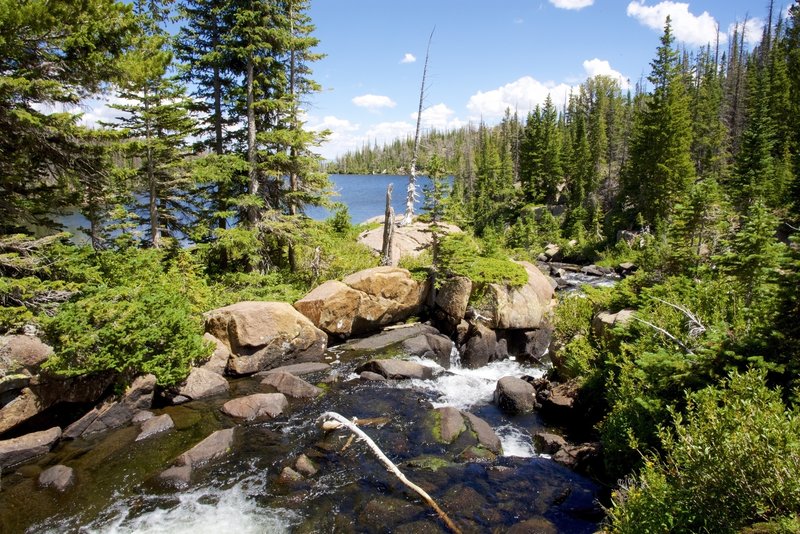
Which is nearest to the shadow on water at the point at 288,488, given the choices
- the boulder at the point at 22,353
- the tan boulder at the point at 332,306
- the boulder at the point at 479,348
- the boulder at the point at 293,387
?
the boulder at the point at 293,387

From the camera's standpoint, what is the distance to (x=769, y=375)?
276 inches

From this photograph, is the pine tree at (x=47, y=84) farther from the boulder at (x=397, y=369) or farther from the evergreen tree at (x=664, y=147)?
the evergreen tree at (x=664, y=147)

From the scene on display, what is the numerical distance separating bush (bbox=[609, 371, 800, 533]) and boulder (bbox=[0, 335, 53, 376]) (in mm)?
12347

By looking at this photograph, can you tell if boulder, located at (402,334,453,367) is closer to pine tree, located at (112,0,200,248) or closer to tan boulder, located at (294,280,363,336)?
tan boulder, located at (294,280,363,336)

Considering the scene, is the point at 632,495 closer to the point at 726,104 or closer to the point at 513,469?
the point at 513,469

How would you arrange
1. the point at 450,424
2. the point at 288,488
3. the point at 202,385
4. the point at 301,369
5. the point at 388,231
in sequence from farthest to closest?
the point at 388,231 → the point at 301,369 → the point at 202,385 → the point at 450,424 → the point at 288,488

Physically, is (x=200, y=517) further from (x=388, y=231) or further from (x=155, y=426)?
(x=388, y=231)

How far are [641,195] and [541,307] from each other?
85.2 feet

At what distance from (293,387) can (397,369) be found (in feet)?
11.5

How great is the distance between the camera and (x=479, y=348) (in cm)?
1694

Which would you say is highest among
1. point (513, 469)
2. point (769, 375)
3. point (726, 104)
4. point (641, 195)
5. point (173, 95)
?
point (726, 104)

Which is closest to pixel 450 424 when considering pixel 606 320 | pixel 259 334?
pixel 606 320

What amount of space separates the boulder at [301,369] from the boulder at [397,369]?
131 cm

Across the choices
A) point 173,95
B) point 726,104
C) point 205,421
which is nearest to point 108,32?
point 173,95
